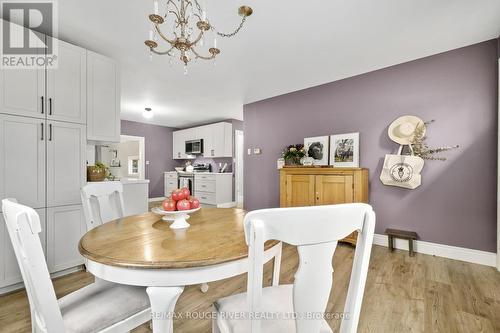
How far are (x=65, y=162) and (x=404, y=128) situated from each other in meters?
3.83

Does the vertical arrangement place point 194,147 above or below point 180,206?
above

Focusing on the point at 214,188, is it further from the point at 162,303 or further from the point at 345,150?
the point at 162,303

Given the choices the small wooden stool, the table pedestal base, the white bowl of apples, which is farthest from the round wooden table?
the small wooden stool

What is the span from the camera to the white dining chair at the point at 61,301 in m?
0.72

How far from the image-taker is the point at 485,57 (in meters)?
2.42

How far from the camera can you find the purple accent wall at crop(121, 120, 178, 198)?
6.50 meters

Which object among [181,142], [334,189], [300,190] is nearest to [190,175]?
[181,142]

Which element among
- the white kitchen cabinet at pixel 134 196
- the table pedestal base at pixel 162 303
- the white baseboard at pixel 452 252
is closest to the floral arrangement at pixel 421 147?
the white baseboard at pixel 452 252

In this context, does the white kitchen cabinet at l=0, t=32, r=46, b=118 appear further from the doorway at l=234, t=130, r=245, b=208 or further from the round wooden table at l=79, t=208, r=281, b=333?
the doorway at l=234, t=130, r=245, b=208

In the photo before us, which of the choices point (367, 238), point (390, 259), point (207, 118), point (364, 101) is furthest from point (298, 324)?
point (207, 118)

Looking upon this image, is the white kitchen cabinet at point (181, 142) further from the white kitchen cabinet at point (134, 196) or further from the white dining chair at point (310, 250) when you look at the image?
the white dining chair at point (310, 250)

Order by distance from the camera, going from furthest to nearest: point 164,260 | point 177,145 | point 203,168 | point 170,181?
point 177,145 < point 170,181 < point 203,168 < point 164,260

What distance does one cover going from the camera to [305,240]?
62cm

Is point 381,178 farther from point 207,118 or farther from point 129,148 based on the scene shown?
point 129,148
